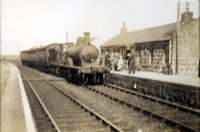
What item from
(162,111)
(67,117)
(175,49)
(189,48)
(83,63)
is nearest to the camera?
(67,117)

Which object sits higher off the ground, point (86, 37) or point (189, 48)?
point (86, 37)

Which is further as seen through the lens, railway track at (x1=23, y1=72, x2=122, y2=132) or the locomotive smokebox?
the locomotive smokebox

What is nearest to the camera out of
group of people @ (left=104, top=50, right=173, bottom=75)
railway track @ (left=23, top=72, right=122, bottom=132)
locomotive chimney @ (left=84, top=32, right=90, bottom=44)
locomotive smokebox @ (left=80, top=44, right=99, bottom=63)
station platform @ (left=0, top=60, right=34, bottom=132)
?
station platform @ (left=0, top=60, right=34, bottom=132)

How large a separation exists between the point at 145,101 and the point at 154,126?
464 centimetres

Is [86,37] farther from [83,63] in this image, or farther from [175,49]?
[175,49]

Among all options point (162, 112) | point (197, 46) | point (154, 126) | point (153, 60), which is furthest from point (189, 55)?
point (154, 126)

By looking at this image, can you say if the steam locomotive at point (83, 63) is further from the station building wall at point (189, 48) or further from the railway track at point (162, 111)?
the station building wall at point (189, 48)

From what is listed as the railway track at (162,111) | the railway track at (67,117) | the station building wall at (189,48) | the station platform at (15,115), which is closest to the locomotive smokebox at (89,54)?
the railway track at (162,111)

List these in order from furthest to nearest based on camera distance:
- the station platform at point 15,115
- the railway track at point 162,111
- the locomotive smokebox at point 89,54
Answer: the locomotive smokebox at point 89,54
the railway track at point 162,111
the station platform at point 15,115

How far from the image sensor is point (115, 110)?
38.1 ft

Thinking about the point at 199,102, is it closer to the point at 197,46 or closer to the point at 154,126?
the point at 154,126

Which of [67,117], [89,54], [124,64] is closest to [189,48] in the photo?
[124,64]

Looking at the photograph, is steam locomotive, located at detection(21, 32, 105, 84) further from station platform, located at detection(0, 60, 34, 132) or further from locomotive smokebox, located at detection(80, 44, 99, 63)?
station platform, located at detection(0, 60, 34, 132)

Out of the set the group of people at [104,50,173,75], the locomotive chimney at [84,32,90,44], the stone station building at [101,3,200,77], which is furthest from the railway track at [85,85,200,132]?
the stone station building at [101,3,200,77]
